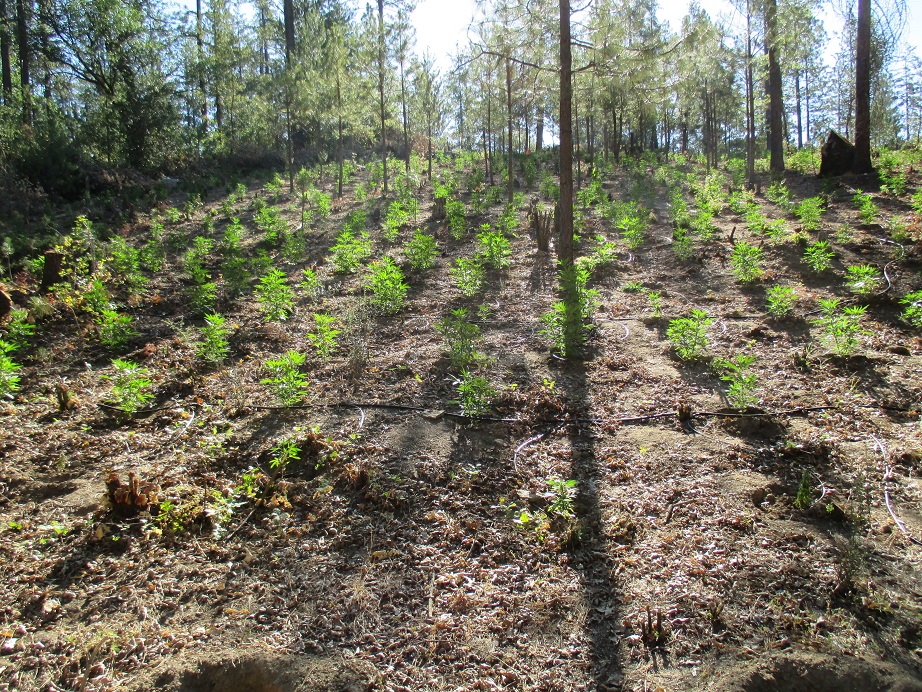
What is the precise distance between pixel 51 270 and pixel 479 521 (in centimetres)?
818

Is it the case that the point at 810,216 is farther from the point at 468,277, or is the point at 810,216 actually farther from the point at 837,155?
the point at 837,155

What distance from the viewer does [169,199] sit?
57.0 feet

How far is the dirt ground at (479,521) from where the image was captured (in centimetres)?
268

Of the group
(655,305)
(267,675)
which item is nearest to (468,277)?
(655,305)

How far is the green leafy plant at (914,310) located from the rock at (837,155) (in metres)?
10.4

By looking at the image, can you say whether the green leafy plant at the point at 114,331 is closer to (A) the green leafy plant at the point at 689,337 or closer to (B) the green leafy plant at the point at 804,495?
(A) the green leafy plant at the point at 689,337

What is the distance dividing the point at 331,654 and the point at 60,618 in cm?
150

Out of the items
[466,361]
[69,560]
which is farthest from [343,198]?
[69,560]

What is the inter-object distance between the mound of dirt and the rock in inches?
670

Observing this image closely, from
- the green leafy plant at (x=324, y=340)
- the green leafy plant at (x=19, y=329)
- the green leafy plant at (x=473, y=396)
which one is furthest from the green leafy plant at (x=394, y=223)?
the green leafy plant at (x=473, y=396)

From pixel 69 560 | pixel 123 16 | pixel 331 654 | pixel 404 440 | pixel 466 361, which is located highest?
pixel 123 16

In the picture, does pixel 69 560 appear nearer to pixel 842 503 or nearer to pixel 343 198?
pixel 842 503

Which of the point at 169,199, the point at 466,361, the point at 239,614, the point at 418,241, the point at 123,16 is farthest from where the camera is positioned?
the point at 123,16

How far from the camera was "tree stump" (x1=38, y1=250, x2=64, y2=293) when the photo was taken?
Result: 8211 millimetres
